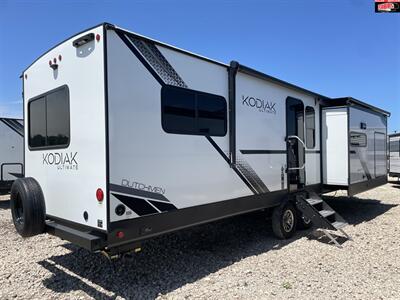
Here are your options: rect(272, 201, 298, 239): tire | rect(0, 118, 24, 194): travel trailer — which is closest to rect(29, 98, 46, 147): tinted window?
rect(272, 201, 298, 239): tire

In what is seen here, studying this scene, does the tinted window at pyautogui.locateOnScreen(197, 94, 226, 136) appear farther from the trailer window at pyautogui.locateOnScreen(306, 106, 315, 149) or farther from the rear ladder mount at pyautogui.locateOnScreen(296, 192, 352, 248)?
the trailer window at pyautogui.locateOnScreen(306, 106, 315, 149)

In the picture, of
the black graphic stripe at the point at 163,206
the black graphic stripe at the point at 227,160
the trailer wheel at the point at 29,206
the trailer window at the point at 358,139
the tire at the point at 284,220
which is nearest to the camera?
the black graphic stripe at the point at 163,206

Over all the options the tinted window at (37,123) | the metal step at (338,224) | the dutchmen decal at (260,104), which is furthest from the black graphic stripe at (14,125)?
the metal step at (338,224)

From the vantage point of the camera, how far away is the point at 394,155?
53.9ft

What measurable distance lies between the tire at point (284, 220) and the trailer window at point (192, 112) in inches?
86.5

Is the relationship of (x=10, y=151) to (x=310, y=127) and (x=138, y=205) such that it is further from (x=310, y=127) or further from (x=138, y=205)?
(x=310, y=127)

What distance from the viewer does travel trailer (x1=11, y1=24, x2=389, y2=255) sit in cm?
380

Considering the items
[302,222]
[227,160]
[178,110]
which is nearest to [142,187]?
[178,110]

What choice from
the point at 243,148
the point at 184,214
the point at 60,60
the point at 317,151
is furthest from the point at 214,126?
the point at 317,151

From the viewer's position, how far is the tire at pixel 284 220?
648 centimetres

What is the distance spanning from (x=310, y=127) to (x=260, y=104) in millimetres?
2199

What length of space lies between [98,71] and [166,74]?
90 cm

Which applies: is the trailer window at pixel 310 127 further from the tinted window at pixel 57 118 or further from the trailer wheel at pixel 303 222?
the tinted window at pixel 57 118

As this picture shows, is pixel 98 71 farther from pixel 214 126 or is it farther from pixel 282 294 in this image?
pixel 282 294
